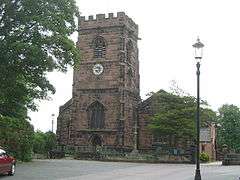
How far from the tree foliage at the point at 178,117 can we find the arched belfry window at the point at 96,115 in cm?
991

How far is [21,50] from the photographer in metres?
26.6

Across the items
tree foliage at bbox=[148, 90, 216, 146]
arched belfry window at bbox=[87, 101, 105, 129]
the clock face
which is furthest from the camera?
the clock face

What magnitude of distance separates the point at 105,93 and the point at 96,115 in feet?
9.65

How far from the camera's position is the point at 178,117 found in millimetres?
51312

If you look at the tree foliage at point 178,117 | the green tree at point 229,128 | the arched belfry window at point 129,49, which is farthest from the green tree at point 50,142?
the green tree at point 229,128

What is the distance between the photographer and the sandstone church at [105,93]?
6056cm

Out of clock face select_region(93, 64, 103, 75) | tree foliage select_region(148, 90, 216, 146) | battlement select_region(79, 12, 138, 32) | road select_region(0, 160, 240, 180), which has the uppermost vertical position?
battlement select_region(79, 12, 138, 32)

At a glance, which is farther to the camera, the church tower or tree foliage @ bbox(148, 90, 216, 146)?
the church tower

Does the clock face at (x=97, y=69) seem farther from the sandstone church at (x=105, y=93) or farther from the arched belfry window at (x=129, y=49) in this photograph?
the arched belfry window at (x=129, y=49)

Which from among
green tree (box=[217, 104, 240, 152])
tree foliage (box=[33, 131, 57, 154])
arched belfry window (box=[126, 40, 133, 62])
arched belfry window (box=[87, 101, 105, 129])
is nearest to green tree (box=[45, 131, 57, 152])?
tree foliage (box=[33, 131, 57, 154])

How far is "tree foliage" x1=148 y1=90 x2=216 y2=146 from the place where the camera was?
5097 centimetres

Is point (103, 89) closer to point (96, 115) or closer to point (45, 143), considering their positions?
point (96, 115)

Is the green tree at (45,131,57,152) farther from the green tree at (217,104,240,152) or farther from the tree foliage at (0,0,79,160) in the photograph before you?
the green tree at (217,104,240,152)

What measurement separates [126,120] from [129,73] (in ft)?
20.7
